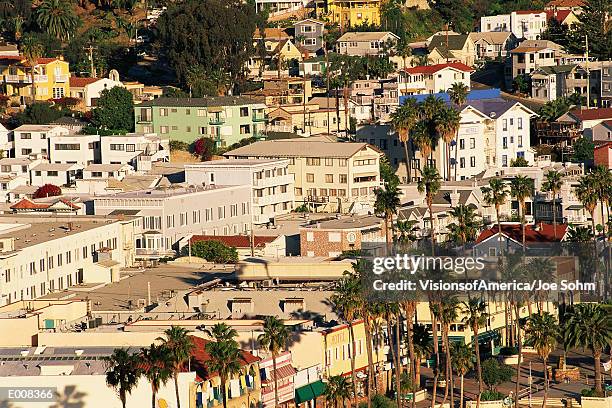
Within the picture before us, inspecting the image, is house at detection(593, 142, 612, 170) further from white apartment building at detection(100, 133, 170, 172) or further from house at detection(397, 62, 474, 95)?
white apartment building at detection(100, 133, 170, 172)

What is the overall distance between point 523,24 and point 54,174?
5161cm

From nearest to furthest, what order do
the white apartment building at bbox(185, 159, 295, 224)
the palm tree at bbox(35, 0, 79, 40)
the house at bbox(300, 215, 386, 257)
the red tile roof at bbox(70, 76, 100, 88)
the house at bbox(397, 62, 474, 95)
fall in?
the house at bbox(300, 215, 386, 257), the white apartment building at bbox(185, 159, 295, 224), the red tile roof at bbox(70, 76, 100, 88), the house at bbox(397, 62, 474, 95), the palm tree at bbox(35, 0, 79, 40)

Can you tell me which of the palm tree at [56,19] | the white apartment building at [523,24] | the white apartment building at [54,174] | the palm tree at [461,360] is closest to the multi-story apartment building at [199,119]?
the white apartment building at [54,174]

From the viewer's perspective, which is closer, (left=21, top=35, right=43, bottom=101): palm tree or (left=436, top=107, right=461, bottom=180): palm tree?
(left=436, top=107, right=461, bottom=180): palm tree

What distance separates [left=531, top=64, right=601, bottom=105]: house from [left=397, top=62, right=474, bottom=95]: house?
15.7 ft

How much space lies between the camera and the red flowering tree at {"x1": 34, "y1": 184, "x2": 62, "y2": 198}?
363 feet

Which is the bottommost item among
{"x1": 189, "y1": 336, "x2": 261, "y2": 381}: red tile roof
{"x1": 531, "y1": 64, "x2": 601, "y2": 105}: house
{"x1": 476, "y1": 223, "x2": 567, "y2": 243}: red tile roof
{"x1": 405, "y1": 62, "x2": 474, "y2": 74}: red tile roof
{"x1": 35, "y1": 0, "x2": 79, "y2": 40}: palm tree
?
{"x1": 189, "y1": 336, "x2": 261, "y2": 381}: red tile roof

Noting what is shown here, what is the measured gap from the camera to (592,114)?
420 ft

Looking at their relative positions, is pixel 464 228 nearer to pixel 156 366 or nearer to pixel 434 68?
pixel 156 366

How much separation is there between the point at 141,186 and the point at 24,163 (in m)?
10.1

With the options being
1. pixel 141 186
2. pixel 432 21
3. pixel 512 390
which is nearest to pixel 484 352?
pixel 512 390

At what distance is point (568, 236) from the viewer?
90188 millimetres

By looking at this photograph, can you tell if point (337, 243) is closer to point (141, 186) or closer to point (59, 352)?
point (141, 186)

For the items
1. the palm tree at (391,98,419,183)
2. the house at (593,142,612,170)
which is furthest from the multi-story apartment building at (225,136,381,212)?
the house at (593,142,612,170)
